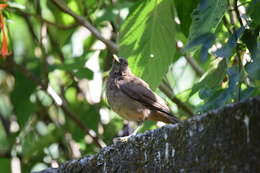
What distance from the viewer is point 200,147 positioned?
9.76 feet

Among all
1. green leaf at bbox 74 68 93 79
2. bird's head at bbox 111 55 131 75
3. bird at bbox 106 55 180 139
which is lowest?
bird at bbox 106 55 180 139

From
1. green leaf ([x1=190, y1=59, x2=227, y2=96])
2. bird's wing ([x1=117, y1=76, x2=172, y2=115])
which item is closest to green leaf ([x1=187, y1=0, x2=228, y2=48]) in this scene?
green leaf ([x1=190, y1=59, x2=227, y2=96])

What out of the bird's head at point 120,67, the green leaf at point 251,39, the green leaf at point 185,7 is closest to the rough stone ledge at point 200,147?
the green leaf at point 251,39

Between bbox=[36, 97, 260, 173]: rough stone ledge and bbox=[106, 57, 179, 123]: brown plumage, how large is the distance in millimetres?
2501

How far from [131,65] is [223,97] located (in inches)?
58.3

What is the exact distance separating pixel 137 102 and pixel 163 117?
1.09 feet

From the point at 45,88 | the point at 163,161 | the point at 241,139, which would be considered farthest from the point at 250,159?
the point at 45,88

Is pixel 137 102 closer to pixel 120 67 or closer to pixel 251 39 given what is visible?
pixel 120 67

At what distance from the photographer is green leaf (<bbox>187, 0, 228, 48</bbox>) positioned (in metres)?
3.64

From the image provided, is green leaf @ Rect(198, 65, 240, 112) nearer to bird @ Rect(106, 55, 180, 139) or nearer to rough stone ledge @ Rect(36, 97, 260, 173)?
rough stone ledge @ Rect(36, 97, 260, 173)

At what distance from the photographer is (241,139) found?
276cm

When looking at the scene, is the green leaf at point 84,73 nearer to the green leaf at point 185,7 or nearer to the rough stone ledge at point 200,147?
the green leaf at point 185,7

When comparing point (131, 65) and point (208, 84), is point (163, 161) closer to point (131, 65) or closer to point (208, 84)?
point (208, 84)

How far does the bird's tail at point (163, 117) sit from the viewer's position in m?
6.02
